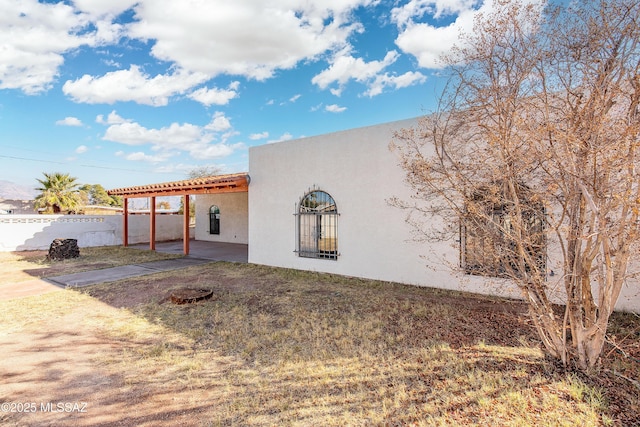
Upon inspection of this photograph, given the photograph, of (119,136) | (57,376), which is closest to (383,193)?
(57,376)

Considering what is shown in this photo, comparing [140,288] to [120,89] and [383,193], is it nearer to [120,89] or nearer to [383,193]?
[383,193]

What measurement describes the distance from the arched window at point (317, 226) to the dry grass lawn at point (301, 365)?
3.20 meters

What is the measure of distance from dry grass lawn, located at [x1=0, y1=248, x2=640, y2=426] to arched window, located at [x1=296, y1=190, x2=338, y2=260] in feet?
10.5

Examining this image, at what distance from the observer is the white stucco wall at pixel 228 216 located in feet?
65.4

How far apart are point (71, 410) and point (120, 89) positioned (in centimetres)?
2377

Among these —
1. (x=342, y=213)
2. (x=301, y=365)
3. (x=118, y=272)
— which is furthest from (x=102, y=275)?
(x=301, y=365)

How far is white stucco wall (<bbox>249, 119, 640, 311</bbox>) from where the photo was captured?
8.55 m

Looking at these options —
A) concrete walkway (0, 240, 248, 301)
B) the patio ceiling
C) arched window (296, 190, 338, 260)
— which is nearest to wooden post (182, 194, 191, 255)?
the patio ceiling

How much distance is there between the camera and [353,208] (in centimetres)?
976

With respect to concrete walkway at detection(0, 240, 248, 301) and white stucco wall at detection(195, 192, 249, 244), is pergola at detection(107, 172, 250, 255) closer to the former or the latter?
concrete walkway at detection(0, 240, 248, 301)

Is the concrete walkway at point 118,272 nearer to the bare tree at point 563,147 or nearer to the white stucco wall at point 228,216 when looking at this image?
the white stucco wall at point 228,216

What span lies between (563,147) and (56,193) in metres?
28.2

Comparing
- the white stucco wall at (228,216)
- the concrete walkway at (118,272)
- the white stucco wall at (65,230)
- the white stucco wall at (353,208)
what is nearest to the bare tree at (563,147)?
the white stucco wall at (353,208)

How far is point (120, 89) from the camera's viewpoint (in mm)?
21391
